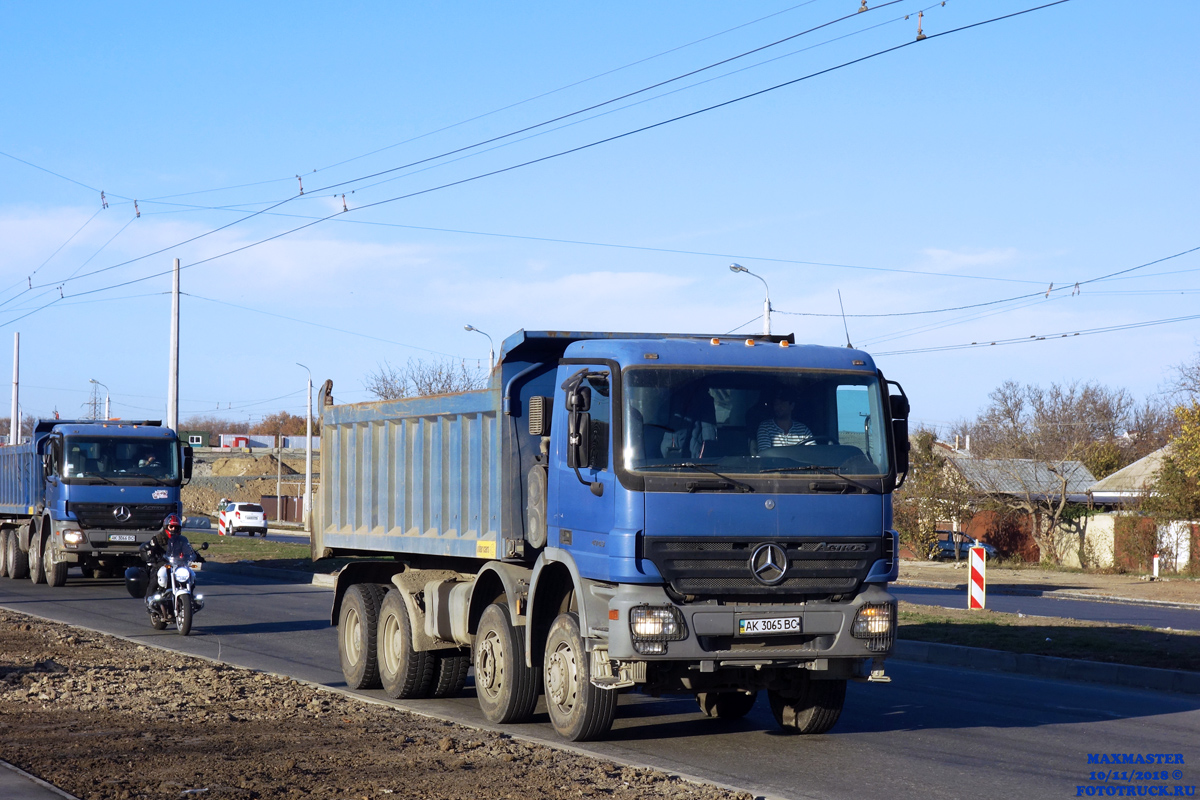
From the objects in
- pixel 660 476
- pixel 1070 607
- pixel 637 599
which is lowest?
pixel 1070 607

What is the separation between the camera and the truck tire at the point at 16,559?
28.1 metres

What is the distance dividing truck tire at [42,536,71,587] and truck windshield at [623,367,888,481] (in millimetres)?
20010

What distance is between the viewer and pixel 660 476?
26.8 feet

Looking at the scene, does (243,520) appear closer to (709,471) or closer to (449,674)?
(449,674)

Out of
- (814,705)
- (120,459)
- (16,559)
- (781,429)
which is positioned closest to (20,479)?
(16,559)

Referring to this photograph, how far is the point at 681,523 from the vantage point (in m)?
8.13

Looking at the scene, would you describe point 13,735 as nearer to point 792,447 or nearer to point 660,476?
point 660,476

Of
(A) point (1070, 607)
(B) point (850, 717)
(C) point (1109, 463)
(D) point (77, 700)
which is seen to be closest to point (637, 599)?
(B) point (850, 717)

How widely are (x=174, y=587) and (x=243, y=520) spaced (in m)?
46.2

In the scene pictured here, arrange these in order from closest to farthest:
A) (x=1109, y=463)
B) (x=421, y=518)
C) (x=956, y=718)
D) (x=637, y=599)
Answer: (x=637, y=599) → (x=956, y=718) → (x=421, y=518) → (x=1109, y=463)

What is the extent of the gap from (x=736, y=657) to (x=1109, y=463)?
66.6 metres

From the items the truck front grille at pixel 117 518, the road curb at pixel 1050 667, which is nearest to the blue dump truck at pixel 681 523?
the road curb at pixel 1050 667

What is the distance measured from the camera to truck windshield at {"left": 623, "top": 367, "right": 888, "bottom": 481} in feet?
27.3

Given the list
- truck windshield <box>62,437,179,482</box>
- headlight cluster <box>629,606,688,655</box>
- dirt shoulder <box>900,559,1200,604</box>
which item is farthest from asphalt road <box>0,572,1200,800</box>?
dirt shoulder <box>900,559,1200,604</box>
